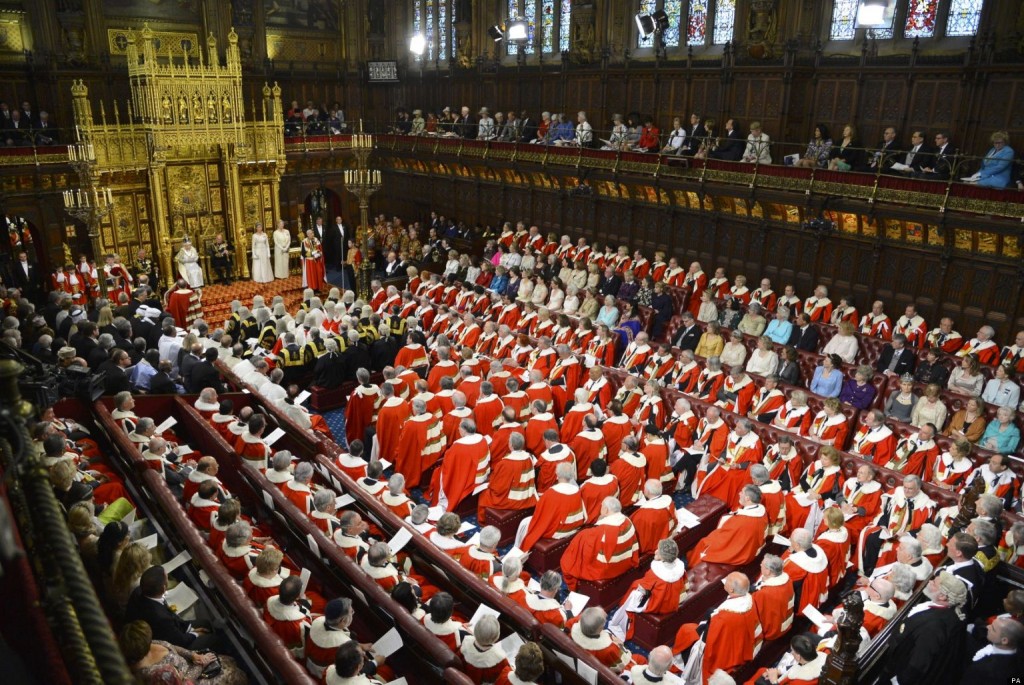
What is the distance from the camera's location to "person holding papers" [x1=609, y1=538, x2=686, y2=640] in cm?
735

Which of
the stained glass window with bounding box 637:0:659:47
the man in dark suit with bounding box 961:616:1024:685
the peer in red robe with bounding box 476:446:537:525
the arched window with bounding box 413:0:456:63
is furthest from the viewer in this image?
the arched window with bounding box 413:0:456:63

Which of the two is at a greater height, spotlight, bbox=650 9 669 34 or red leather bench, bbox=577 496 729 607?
spotlight, bbox=650 9 669 34

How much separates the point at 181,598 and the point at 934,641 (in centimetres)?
623

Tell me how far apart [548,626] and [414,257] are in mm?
19360

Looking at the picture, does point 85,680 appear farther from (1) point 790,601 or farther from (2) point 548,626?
(1) point 790,601

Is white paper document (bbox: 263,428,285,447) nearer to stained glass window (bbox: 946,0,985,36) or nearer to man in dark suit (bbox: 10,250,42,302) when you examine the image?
man in dark suit (bbox: 10,250,42,302)

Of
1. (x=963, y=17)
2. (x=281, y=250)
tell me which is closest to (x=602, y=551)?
(x=963, y=17)

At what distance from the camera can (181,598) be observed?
5961mm

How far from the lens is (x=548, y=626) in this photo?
19.8 ft

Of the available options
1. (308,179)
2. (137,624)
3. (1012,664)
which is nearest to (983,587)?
(1012,664)

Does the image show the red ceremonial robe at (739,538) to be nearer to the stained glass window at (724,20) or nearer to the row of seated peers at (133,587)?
the row of seated peers at (133,587)

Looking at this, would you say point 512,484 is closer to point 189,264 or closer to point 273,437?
point 273,437

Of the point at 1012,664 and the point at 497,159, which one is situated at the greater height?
the point at 497,159

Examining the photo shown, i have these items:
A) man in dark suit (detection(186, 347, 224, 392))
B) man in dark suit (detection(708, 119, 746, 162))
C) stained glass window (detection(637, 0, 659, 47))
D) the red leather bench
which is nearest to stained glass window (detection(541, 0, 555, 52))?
stained glass window (detection(637, 0, 659, 47))
